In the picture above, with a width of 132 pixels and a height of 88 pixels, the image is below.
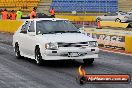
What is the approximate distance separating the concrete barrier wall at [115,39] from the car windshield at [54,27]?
5.67 metres

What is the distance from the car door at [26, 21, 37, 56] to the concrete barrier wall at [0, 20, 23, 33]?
2058 centimetres

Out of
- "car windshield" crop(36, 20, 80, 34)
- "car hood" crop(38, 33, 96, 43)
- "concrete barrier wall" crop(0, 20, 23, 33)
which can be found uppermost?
"car windshield" crop(36, 20, 80, 34)

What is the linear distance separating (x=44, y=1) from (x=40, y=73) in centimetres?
5257

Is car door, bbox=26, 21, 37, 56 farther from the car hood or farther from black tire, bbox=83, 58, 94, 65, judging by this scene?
black tire, bbox=83, 58, 94, 65

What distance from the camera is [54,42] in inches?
462

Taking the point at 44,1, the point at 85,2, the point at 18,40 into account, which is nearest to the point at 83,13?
the point at 85,2

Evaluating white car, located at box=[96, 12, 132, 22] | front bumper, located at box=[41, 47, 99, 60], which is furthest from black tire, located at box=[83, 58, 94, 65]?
white car, located at box=[96, 12, 132, 22]

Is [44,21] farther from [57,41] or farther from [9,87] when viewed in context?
[9,87]

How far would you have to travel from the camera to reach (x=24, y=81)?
9.20 metres

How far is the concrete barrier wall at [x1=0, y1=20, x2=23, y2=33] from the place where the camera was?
34.7 m

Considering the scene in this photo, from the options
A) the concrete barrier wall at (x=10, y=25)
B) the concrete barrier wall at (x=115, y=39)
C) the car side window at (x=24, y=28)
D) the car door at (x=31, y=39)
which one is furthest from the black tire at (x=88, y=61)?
the concrete barrier wall at (x=10, y=25)

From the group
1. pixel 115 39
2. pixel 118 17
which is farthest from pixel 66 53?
pixel 118 17

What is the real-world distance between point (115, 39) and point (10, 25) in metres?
18.1

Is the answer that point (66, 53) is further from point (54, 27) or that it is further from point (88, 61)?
point (54, 27)
